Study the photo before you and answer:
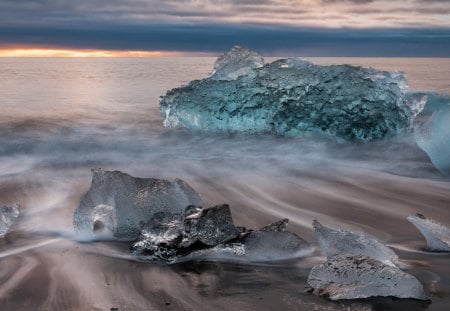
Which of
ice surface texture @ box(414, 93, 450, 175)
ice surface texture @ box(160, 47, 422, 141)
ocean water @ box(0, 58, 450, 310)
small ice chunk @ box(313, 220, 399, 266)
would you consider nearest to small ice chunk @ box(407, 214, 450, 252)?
ocean water @ box(0, 58, 450, 310)

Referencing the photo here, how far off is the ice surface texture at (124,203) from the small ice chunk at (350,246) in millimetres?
1127

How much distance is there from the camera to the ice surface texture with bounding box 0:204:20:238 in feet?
12.9

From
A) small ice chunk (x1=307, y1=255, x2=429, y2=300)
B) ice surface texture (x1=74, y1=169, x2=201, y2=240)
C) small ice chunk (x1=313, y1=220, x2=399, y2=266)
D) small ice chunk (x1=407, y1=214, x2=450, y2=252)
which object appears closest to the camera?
small ice chunk (x1=307, y1=255, x2=429, y2=300)

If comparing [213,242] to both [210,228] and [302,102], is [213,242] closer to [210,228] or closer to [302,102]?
[210,228]

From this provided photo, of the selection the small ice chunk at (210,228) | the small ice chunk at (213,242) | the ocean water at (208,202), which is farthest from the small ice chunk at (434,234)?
the small ice chunk at (210,228)

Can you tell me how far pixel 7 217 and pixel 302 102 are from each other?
5203 millimetres

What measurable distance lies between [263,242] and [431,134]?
11.3 feet

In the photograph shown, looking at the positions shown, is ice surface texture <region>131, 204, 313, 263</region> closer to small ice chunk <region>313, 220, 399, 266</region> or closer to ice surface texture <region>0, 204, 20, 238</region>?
small ice chunk <region>313, 220, 399, 266</region>

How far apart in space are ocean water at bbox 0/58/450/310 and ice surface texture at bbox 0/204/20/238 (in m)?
0.07

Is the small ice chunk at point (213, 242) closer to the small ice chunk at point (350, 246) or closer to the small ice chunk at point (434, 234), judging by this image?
the small ice chunk at point (350, 246)

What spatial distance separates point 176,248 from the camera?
3.31 metres

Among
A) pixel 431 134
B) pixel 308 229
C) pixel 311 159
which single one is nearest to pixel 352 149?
pixel 311 159

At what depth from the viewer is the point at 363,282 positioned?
2.73m

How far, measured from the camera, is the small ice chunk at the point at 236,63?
9578mm
